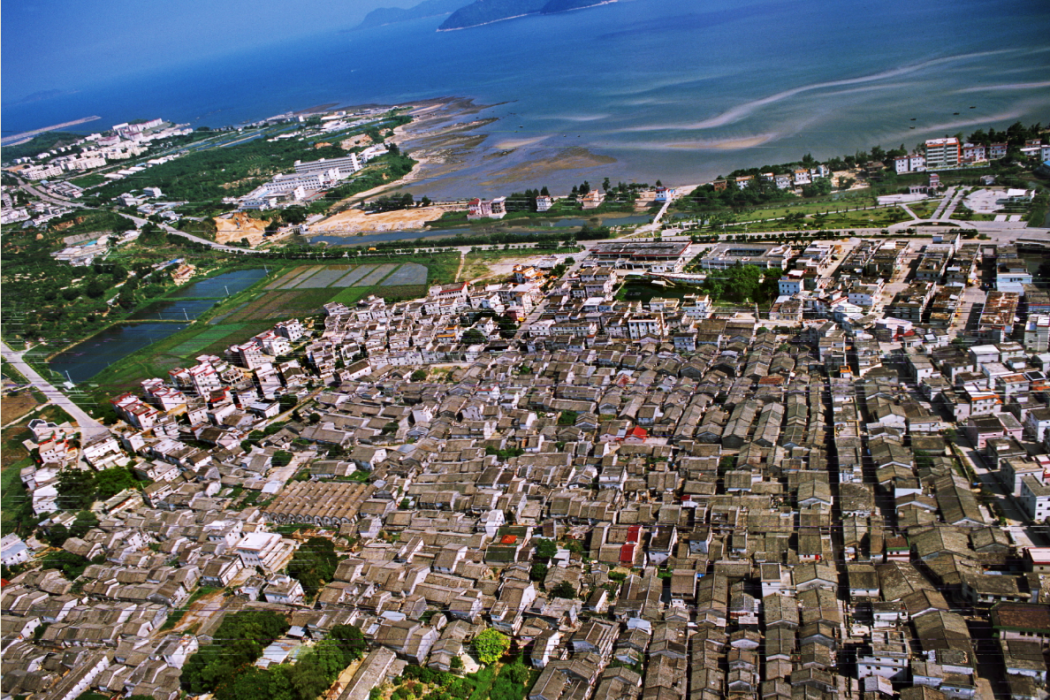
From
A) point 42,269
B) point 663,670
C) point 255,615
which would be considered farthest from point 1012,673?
point 42,269

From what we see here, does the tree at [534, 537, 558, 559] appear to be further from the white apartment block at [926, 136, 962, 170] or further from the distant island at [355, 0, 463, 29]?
the distant island at [355, 0, 463, 29]

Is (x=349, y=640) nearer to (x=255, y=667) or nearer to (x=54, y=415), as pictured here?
(x=255, y=667)

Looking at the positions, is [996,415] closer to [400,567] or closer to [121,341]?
[400,567]

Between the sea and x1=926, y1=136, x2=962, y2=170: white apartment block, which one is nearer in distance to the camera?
x1=926, y1=136, x2=962, y2=170: white apartment block

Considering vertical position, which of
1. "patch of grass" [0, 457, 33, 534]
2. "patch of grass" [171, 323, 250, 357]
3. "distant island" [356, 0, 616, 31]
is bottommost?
"patch of grass" [0, 457, 33, 534]

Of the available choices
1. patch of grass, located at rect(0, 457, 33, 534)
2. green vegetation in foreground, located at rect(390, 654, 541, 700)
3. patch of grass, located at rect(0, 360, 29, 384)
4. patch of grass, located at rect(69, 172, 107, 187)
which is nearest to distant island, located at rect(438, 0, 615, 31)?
patch of grass, located at rect(69, 172, 107, 187)
